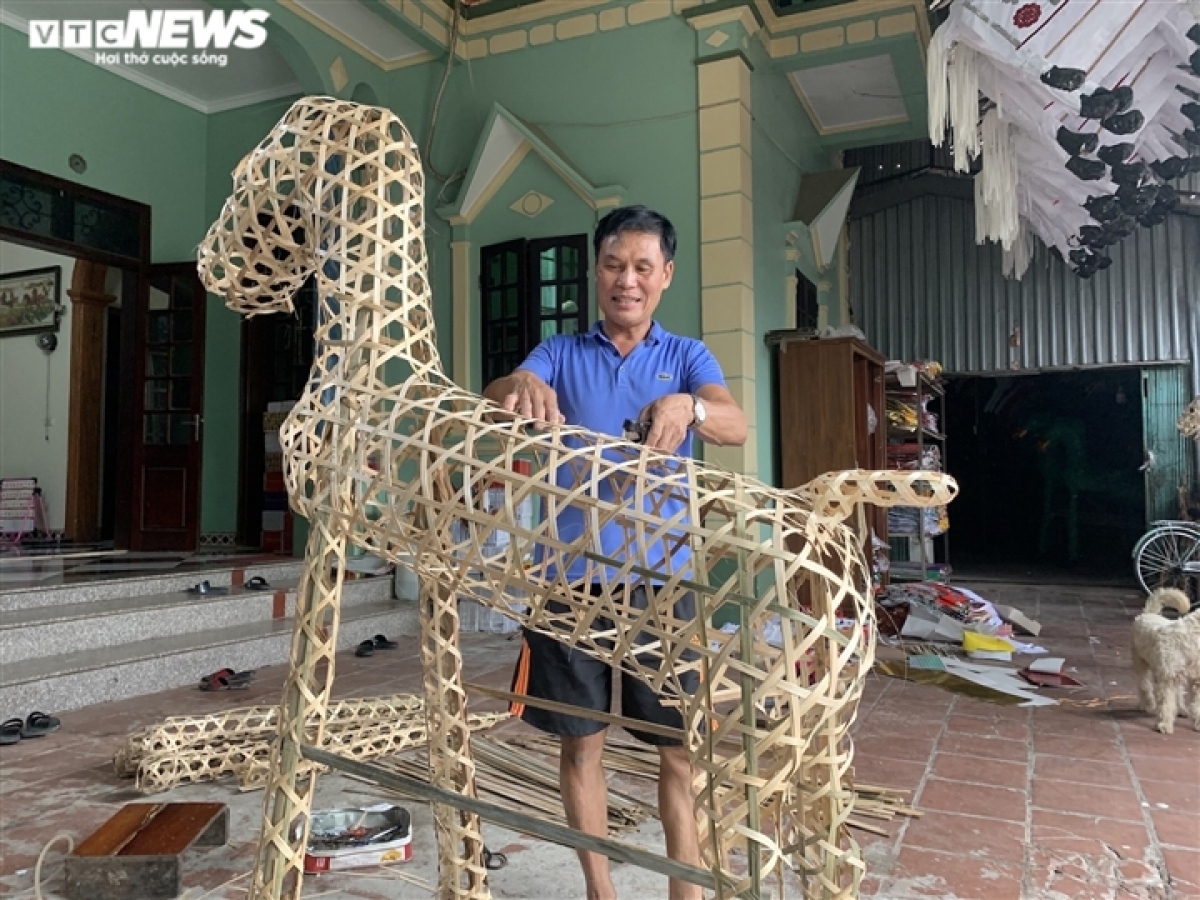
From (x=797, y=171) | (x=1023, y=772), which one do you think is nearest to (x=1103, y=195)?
(x=797, y=171)

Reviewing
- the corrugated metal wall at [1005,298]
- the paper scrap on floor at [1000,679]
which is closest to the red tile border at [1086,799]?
the paper scrap on floor at [1000,679]

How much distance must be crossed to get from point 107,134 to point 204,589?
340cm

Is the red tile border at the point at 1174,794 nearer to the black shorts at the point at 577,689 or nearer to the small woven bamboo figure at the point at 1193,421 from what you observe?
the black shorts at the point at 577,689

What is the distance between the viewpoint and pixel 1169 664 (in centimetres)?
297

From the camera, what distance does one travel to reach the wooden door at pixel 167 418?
579 centimetres

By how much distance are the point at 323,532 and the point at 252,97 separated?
605cm

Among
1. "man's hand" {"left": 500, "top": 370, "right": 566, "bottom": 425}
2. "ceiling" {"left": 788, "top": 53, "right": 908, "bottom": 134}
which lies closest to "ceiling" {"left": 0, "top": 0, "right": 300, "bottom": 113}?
"ceiling" {"left": 788, "top": 53, "right": 908, "bottom": 134}

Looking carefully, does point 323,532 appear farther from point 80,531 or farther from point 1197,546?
point 80,531

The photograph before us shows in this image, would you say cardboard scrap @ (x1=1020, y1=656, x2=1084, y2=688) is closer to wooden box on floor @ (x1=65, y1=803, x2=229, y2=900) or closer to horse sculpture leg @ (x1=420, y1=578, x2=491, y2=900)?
horse sculpture leg @ (x1=420, y1=578, x2=491, y2=900)

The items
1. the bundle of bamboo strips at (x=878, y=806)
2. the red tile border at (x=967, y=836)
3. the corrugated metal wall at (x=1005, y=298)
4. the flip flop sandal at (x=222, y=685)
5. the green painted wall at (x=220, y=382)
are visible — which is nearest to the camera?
the red tile border at (x=967, y=836)

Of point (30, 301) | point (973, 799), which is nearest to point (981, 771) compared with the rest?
point (973, 799)

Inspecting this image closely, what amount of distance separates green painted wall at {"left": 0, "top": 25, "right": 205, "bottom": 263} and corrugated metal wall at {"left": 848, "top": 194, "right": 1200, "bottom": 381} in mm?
6109

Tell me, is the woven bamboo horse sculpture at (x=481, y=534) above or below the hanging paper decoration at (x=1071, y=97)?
below

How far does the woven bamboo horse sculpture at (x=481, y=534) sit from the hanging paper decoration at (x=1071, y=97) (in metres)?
2.37
